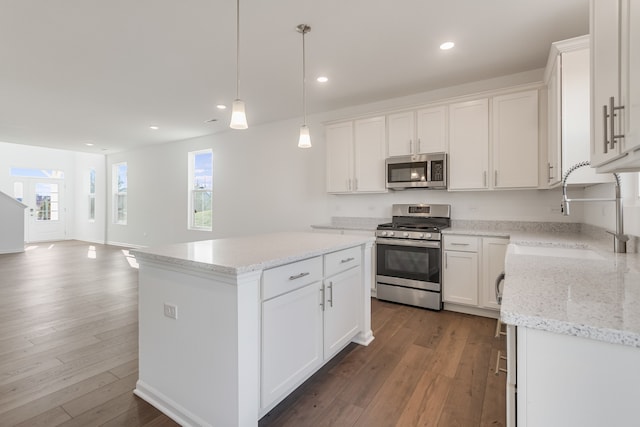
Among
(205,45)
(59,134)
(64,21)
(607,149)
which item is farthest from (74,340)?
(59,134)

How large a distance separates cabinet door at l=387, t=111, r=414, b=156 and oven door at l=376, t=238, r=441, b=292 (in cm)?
112

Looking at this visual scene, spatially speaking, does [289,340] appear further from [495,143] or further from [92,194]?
[92,194]

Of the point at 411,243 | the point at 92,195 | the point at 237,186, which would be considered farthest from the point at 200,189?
the point at 92,195

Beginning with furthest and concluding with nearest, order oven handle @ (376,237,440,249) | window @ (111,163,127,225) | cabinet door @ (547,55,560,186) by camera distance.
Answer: window @ (111,163,127,225) < oven handle @ (376,237,440,249) < cabinet door @ (547,55,560,186)

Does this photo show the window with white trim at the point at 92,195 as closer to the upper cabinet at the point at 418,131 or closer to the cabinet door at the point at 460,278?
the upper cabinet at the point at 418,131

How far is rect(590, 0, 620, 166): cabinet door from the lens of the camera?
1118mm

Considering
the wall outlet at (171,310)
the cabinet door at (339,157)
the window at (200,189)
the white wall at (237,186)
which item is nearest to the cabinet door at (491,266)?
the cabinet door at (339,157)

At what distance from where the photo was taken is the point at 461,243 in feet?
11.0

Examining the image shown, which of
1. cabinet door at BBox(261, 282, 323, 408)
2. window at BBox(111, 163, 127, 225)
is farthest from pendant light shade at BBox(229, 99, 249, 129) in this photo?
window at BBox(111, 163, 127, 225)

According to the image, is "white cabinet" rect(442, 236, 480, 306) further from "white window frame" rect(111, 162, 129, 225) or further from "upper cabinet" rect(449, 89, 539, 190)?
"white window frame" rect(111, 162, 129, 225)

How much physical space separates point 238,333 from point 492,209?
129 inches

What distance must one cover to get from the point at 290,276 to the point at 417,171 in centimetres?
249

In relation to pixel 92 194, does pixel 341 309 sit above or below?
below

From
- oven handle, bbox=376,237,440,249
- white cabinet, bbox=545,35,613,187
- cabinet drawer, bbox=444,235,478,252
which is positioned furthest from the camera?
oven handle, bbox=376,237,440,249
